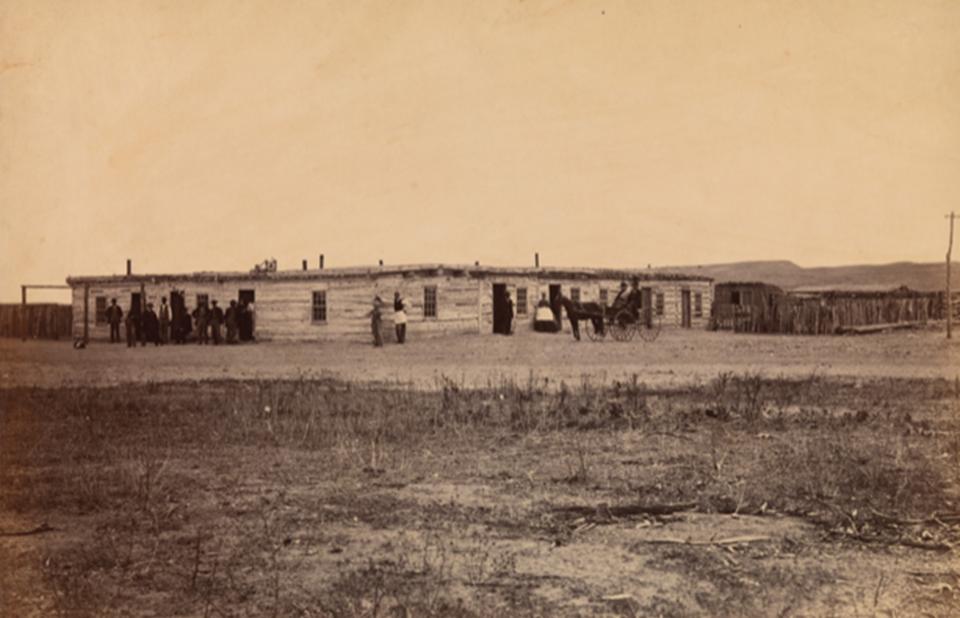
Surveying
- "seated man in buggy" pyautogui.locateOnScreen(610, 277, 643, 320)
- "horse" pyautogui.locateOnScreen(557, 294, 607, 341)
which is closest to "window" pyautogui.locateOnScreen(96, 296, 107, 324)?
"horse" pyautogui.locateOnScreen(557, 294, 607, 341)

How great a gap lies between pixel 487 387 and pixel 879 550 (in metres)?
8.70

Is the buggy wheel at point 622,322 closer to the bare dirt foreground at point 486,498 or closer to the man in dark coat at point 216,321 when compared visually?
the bare dirt foreground at point 486,498

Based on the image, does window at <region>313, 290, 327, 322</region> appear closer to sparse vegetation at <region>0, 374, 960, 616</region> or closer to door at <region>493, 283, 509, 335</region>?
door at <region>493, 283, 509, 335</region>

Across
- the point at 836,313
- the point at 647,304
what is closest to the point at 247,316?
the point at 647,304

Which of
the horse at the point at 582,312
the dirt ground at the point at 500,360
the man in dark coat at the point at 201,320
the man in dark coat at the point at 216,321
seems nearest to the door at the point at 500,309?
the dirt ground at the point at 500,360

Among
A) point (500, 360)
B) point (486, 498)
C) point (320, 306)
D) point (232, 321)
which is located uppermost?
point (320, 306)

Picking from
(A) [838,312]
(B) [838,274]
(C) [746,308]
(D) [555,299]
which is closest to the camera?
(A) [838,312]

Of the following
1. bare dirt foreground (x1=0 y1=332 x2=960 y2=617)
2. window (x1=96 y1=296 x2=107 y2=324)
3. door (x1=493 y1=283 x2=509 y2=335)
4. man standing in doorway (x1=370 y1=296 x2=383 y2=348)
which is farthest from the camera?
window (x1=96 y1=296 x2=107 y2=324)

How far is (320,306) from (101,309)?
33.4 feet

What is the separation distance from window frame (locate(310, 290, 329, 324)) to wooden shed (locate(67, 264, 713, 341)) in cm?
4

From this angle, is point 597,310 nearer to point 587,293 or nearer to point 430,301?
point 430,301

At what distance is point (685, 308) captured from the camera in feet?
135

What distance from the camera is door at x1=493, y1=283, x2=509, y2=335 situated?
32.1m

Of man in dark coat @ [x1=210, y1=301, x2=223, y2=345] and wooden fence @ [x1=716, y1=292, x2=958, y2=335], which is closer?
man in dark coat @ [x1=210, y1=301, x2=223, y2=345]
